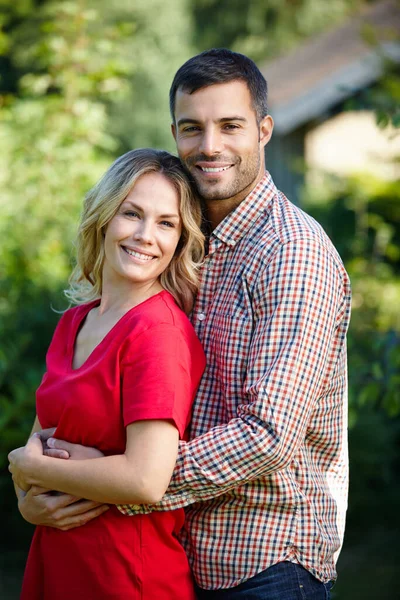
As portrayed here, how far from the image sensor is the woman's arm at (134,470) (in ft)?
6.73

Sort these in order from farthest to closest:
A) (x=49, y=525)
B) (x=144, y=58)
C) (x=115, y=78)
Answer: (x=144, y=58), (x=115, y=78), (x=49, y=525)

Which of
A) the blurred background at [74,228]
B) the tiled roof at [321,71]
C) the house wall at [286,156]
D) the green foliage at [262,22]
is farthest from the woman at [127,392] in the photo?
the green foliage at [262,22]

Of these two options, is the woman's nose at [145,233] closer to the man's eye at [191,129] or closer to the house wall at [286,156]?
the man's eye at [191,129]

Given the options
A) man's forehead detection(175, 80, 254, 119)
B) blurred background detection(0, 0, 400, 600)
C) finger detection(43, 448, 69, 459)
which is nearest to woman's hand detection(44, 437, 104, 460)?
finger detection(43, 448, 69, 459)

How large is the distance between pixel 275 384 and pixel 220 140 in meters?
0.83

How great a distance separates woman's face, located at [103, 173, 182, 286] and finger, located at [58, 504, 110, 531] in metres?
0.66

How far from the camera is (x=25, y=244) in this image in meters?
6.13

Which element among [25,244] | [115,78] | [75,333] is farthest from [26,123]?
[75,333]

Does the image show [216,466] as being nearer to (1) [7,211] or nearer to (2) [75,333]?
(2) [75,333]

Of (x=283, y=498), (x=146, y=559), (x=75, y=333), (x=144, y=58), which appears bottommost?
(x=146, y=559)

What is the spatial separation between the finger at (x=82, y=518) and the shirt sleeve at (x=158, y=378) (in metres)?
0.28

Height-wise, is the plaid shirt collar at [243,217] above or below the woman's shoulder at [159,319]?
above

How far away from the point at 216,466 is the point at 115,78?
17.2 ft

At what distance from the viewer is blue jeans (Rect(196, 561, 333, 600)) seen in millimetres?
2182
